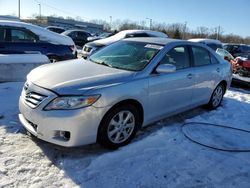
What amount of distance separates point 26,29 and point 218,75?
18.0 feet

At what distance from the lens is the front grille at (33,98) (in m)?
3.67

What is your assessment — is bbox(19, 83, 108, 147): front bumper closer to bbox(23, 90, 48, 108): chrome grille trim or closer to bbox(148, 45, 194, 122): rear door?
bbox(23, 90, 48, 108): chrome grille trim

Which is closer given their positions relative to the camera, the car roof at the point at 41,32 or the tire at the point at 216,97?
the tire at the point at 216,97

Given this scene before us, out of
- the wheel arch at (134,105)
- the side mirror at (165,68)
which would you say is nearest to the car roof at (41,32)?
the side mirror at (165,68)

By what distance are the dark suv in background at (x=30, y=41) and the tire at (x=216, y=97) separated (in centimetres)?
464

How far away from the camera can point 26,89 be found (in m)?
4.04

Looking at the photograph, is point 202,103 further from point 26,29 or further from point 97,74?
point 26,29

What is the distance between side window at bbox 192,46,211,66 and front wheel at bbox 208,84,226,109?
747 millimetres

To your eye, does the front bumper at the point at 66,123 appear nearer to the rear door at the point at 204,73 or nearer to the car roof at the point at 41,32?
the rear door at the point at 204,73

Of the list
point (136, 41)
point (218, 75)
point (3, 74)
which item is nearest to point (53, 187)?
point (136, 41)

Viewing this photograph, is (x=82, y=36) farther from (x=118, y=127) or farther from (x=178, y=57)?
(x=118, y=127)

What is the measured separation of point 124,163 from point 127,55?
1.89m

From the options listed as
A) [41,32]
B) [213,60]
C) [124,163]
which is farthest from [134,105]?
[41,32]

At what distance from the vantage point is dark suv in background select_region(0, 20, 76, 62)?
8.09 m
